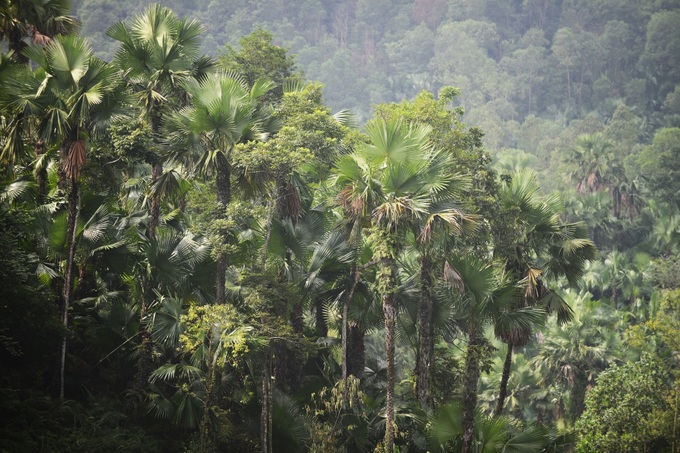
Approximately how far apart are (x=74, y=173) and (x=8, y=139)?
1.93 m

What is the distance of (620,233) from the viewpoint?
1930 inches

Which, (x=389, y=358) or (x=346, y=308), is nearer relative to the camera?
(x=389, y=358)

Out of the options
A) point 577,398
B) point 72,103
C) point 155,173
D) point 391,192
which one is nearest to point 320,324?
point 391,192

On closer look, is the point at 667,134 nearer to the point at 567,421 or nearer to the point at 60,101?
the point at 567,421

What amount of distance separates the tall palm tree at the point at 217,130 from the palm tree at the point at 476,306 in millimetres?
5843

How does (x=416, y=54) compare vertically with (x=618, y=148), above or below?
above

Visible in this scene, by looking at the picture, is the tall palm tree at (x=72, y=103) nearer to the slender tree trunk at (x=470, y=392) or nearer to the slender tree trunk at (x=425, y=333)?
the slender tree trunk at (x=425, y=333)

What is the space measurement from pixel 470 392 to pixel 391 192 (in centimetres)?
562

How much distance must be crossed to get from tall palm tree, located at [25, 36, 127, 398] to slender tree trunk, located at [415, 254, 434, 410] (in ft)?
28.7

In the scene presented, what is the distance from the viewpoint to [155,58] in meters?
18.7

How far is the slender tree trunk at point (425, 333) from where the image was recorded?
714 inches

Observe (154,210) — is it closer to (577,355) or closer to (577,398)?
(577,355)

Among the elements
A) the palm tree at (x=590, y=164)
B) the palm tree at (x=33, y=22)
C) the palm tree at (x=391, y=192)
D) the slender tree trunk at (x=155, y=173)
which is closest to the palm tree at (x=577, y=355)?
the palm tree at (x=391, y=192)

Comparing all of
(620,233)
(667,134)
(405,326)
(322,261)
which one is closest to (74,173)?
(322,261)
